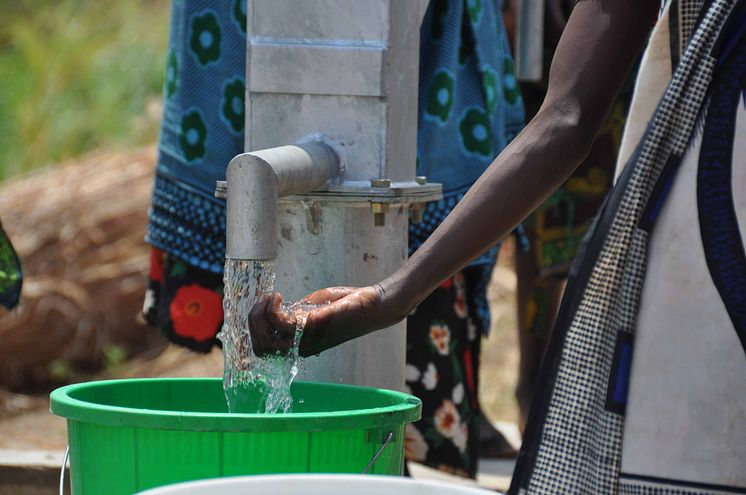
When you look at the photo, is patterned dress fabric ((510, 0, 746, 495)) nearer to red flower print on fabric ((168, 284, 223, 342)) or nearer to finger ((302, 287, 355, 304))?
finger ((302, 287, 355, 304))

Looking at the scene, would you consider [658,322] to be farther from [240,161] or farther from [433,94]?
[433,94]

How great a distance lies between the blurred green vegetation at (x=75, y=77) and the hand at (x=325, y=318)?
223 inches

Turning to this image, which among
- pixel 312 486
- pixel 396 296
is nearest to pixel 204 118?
pixel 396 296

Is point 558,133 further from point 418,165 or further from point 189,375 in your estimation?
point 189,375

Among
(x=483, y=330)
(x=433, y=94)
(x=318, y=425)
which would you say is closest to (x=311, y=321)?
(x=318, y=425)

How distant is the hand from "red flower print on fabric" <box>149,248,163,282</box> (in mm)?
A: 1225

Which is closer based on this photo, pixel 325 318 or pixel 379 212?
pixel 325 318

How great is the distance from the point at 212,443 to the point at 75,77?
21.9 ft

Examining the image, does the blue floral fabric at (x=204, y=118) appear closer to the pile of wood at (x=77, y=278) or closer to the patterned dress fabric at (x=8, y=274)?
the patterned dress fabric at (x=8, y=274)

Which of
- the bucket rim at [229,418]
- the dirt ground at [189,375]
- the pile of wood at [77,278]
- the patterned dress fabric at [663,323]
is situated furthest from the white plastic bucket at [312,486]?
A: the pile of wood at [77,278]

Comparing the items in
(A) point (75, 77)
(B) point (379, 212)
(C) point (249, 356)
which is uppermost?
(A) point (75, 77)

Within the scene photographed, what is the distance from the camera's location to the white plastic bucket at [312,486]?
125 centimetres

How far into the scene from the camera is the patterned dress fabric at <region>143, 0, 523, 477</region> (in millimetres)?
2609

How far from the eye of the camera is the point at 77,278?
17.2 feet
